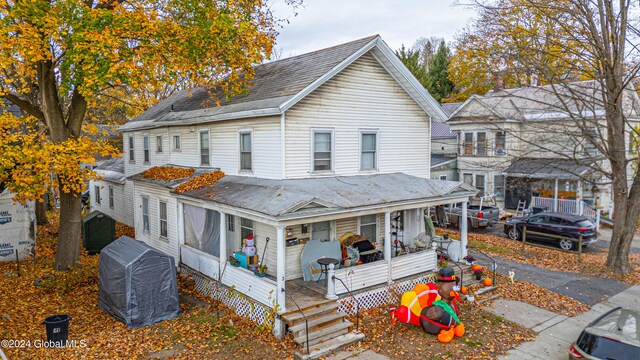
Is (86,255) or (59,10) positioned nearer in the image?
(59,10)

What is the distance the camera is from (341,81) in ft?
48.5

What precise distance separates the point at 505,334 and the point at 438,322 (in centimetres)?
202

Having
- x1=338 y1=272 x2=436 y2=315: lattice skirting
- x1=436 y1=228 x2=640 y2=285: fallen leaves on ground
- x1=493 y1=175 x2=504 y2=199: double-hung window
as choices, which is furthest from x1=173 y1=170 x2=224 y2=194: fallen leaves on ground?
x1=493 y1=175 x2=504 y2=199: double-hung window

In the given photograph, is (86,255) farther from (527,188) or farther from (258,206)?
(527,188)

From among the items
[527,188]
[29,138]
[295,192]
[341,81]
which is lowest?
[527,188]

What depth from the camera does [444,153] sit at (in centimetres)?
3375

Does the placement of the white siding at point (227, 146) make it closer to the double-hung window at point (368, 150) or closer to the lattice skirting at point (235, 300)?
the double-hung window at point (368, 150)

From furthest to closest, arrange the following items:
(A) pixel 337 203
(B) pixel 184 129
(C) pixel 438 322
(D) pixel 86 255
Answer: (D) pixel 86 255
(B) pixel 184 129
(A) pixel 337 203
(C) pixel 438 322

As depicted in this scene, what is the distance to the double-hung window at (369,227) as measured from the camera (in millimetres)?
16062

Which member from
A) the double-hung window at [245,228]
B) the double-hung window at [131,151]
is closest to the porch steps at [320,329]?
the double-hung window at [245,228]

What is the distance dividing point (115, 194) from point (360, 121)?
20185 mm

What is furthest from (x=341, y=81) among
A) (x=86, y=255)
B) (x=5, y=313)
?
(x=86, y=255)

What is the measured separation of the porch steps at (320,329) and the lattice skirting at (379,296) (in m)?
0.59

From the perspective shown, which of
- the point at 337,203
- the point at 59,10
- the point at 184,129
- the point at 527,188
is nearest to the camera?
the point at 337,203
